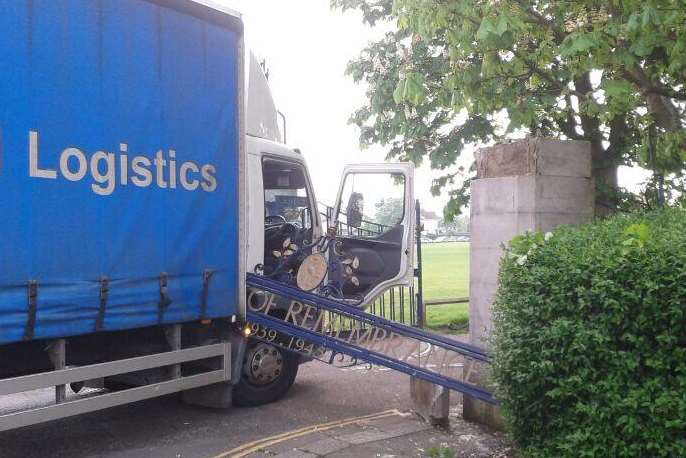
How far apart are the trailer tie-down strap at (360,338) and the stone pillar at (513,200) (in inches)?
12.8

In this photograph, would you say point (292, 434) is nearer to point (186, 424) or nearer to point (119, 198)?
point (186, 424)

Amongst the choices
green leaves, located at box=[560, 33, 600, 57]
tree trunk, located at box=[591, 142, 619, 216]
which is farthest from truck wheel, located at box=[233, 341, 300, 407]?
tree trunk, located at box=[591, 142, 619, 216]

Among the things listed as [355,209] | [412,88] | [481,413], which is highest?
[412,88]

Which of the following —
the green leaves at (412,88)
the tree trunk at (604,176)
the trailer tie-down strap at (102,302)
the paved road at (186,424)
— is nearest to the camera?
the trailer tie-down strap at (102,302)

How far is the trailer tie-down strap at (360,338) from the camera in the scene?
6191 mm

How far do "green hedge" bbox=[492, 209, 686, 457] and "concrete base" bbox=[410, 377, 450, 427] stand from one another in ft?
5.48

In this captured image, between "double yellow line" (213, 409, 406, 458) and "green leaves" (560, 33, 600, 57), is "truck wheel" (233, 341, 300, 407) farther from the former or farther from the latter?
"green leaves" (560, 33, 600, 57)

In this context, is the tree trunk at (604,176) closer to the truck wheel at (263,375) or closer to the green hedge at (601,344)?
the truck wheel at (263,375)

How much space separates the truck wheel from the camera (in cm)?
687

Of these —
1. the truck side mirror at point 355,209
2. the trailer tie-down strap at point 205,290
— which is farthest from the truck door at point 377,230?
the trailer tie-down strap at point 205,290

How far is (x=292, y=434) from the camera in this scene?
6113mm

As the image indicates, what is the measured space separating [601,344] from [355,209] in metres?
5.23

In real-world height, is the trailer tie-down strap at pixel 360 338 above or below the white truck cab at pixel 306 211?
below

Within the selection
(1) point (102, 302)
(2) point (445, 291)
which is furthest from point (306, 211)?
(2) point (445, 291)
